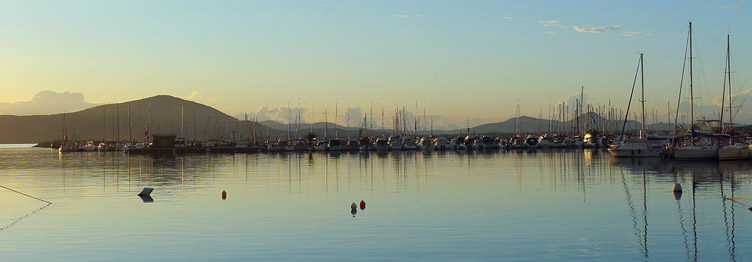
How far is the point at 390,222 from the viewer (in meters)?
34.5

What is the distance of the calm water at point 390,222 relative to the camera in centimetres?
2666

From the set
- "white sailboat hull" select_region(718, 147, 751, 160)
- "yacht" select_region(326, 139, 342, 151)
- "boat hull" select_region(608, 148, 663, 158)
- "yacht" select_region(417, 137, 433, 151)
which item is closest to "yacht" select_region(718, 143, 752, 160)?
"white sailboat hull" select_region(718, 147, 751, 160)

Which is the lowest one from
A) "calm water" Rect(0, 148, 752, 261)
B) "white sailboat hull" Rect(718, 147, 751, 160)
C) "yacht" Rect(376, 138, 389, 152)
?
"calm water" Rect(0, 148, 752, 261)

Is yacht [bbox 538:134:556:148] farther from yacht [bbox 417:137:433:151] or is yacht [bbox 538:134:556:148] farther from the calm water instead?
the calm water

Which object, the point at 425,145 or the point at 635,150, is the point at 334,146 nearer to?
the point at 425,145

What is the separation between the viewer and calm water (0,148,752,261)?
26.7 m

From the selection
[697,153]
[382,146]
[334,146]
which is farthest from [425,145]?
[697,153]

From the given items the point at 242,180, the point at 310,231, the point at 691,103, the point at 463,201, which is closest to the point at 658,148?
the point at 691,103

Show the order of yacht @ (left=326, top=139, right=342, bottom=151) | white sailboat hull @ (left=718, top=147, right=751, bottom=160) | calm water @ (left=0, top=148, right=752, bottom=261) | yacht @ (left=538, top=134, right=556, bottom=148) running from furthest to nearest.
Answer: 1. yacht @ (left=538, top=134, right=556, bottom=148)
2. yacht @ (left=326, top=139, right=342, bottom=151)
3. white sailboat hull @ (left=718, top=147, right=751, bottom=160)
4. calm water @ (left=0, top=148, right=752, bottom=261)

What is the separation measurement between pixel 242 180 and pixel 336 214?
97.4ft

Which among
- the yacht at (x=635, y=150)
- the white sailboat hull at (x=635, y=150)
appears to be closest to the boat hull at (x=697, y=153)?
the yacht at (x=635, y=150)

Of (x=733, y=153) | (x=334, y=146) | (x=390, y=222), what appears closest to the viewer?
(x=390, y=222)

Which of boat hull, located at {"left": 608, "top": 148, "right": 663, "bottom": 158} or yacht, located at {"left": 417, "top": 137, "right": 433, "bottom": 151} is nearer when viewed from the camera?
boat hull, located at {"left": 608, "top": 148, "right": 663, "bottom": 158}

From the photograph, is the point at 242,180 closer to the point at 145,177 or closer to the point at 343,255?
the point at 145,177
